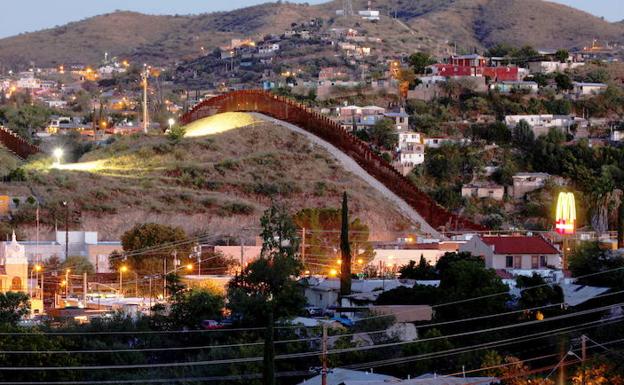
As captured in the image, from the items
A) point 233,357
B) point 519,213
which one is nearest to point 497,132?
point 519,213

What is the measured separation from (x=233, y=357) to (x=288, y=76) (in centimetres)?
7651

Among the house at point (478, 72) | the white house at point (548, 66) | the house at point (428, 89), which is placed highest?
the white house at point (548, 66)

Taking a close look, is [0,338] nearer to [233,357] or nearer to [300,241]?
[233,357]

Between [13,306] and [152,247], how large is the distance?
39.0ft

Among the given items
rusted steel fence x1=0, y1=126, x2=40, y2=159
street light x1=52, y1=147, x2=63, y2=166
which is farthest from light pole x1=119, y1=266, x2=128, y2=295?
rusted steel fence x1=0, y1=126, x2=40, y2=159

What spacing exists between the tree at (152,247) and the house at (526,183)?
20.8m

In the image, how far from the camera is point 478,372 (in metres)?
36.2

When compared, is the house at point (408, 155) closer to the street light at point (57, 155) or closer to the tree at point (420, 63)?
the street light at point (57, 155)

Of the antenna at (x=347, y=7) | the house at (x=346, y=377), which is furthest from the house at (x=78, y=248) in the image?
the antenna at (x=347, y=7)

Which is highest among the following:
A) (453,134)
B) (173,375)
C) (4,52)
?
(4,52)

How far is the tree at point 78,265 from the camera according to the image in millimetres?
51562

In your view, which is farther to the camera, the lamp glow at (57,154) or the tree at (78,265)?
the lamp glow at (57,154)

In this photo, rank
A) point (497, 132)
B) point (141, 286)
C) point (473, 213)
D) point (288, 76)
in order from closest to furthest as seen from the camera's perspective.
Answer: point (141, 286), point (473, 213), point (497, 132), point (288, 76)

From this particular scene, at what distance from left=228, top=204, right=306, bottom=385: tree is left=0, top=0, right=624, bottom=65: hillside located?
103 meters
